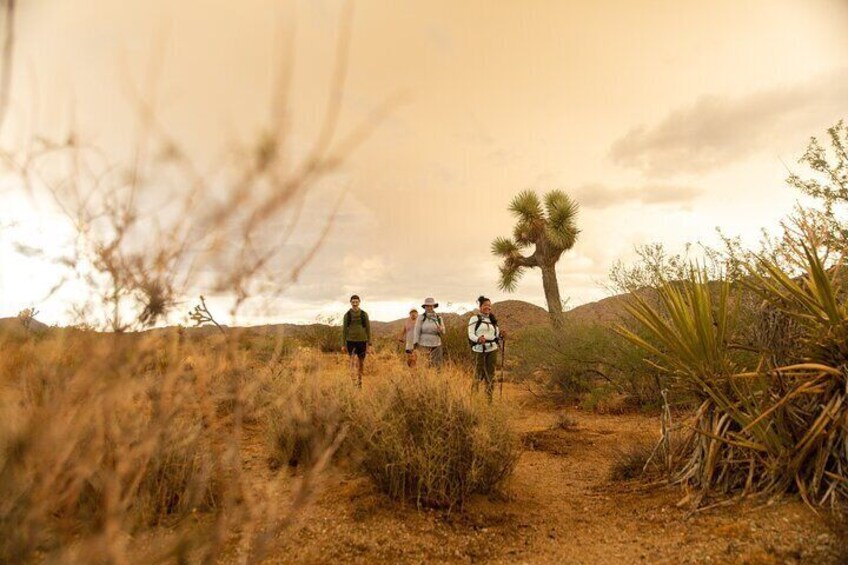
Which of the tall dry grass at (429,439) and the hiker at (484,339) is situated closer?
the tall dry grass at (429,439)

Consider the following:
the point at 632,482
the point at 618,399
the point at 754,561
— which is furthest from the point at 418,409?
the point at 618,399

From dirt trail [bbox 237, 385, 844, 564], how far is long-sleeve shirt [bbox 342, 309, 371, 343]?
5.94 meters

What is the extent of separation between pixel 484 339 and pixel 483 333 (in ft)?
0.36

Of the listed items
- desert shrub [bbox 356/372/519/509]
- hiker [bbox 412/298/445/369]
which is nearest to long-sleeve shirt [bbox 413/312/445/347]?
hiker [bbox 412/298/445/369]

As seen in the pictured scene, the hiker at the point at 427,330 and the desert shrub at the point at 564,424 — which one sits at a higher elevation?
the hiker at the point at 427,330

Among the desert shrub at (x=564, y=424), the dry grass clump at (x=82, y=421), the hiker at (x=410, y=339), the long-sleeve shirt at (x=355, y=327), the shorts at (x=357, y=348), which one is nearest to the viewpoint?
the dry grass clump at (x=82, y=421)

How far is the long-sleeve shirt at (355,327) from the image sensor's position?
1174 centimetres

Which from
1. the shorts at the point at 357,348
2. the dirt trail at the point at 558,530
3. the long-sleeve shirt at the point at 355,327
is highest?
the long-sleeve shirt at the point at 355,327

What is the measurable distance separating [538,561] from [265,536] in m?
3.17

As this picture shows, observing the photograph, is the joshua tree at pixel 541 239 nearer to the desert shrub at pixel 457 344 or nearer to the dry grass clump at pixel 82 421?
the desert shrub at pixel 457 344

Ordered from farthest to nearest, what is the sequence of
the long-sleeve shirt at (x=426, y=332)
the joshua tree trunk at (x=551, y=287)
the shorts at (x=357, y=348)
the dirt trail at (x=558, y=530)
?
the joshua tree trunk at (x=551, y=287) < the shorts at (x=357, y=348) < the long-sleeve shirt at (x=426, y=332) < the dirt trail at (x=558, y=530)

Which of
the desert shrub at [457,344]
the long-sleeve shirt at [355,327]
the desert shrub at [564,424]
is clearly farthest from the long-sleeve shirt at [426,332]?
the desert shrub at [457,344]

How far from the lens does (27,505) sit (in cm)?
169

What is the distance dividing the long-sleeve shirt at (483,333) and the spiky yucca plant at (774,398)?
4437mm
